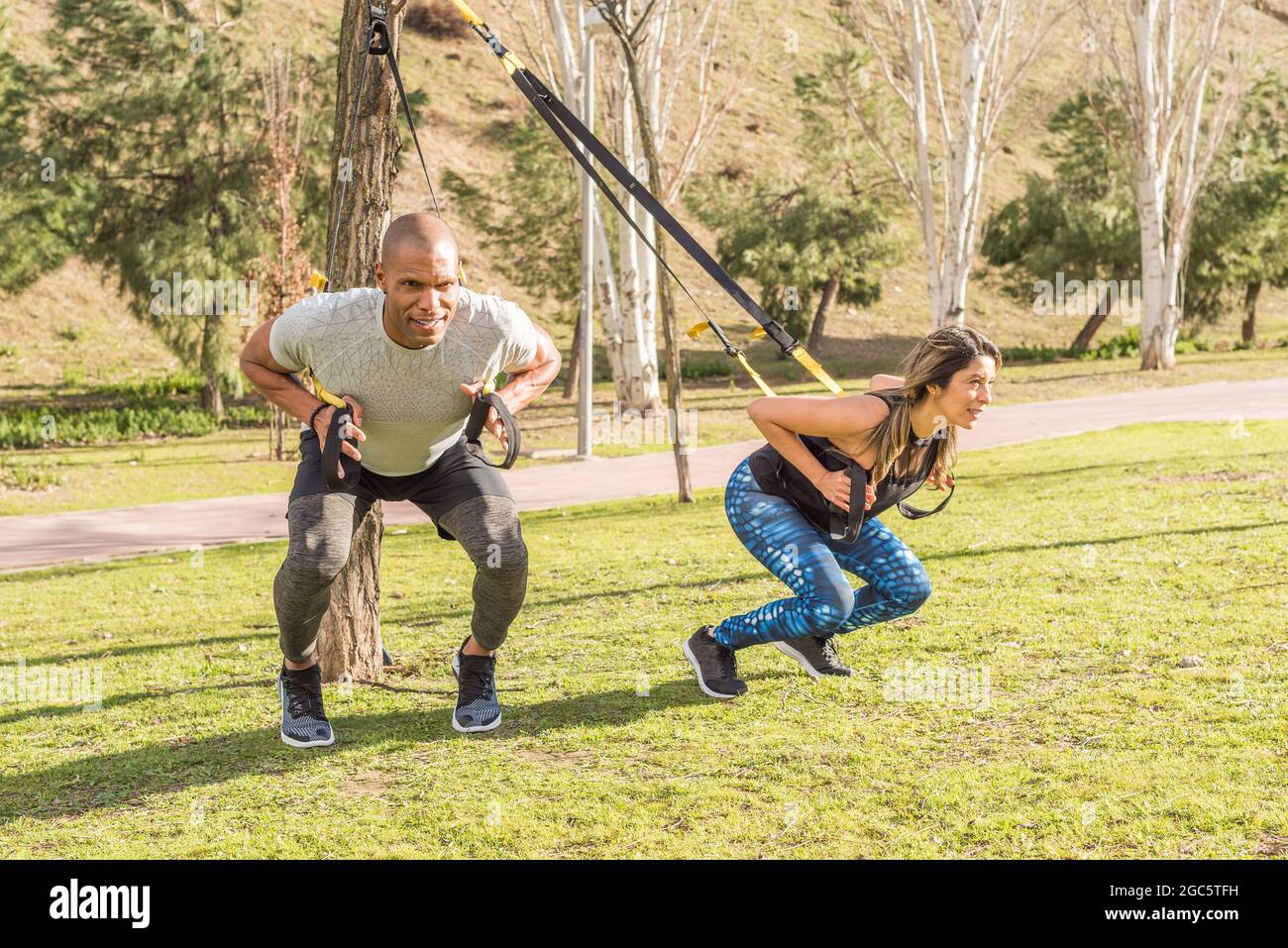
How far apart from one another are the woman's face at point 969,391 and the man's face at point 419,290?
6.05ft

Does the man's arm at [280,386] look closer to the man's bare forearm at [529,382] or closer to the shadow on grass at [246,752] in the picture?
the man's bare forearm at [529,382]

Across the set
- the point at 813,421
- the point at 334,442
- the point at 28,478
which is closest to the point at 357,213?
the point at 334,442

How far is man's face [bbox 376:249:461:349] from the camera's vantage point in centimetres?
439

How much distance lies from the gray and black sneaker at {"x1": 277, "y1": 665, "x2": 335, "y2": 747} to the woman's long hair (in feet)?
7.74

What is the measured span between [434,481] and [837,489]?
1556 mm

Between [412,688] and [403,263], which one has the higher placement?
[403,263]

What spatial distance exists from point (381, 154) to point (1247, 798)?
4462 millimetres

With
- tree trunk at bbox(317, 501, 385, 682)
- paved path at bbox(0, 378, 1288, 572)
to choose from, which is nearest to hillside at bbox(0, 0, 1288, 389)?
paved path at bbox(0, 378, 1288, 572)

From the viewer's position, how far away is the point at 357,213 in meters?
5.91

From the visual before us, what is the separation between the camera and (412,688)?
19.2ft

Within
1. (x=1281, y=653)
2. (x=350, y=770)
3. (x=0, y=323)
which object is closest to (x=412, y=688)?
(x=350, y=770)

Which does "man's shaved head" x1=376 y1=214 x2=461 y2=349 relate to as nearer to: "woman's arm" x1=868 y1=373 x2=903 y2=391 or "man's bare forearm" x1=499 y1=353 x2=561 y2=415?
"man's bare forearm" x1=499 y1=353 x2=561 y2=415

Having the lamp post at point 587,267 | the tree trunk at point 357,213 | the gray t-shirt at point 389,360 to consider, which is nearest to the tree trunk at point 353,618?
the tree trunk at point 357,213

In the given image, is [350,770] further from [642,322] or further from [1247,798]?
[642,322]
